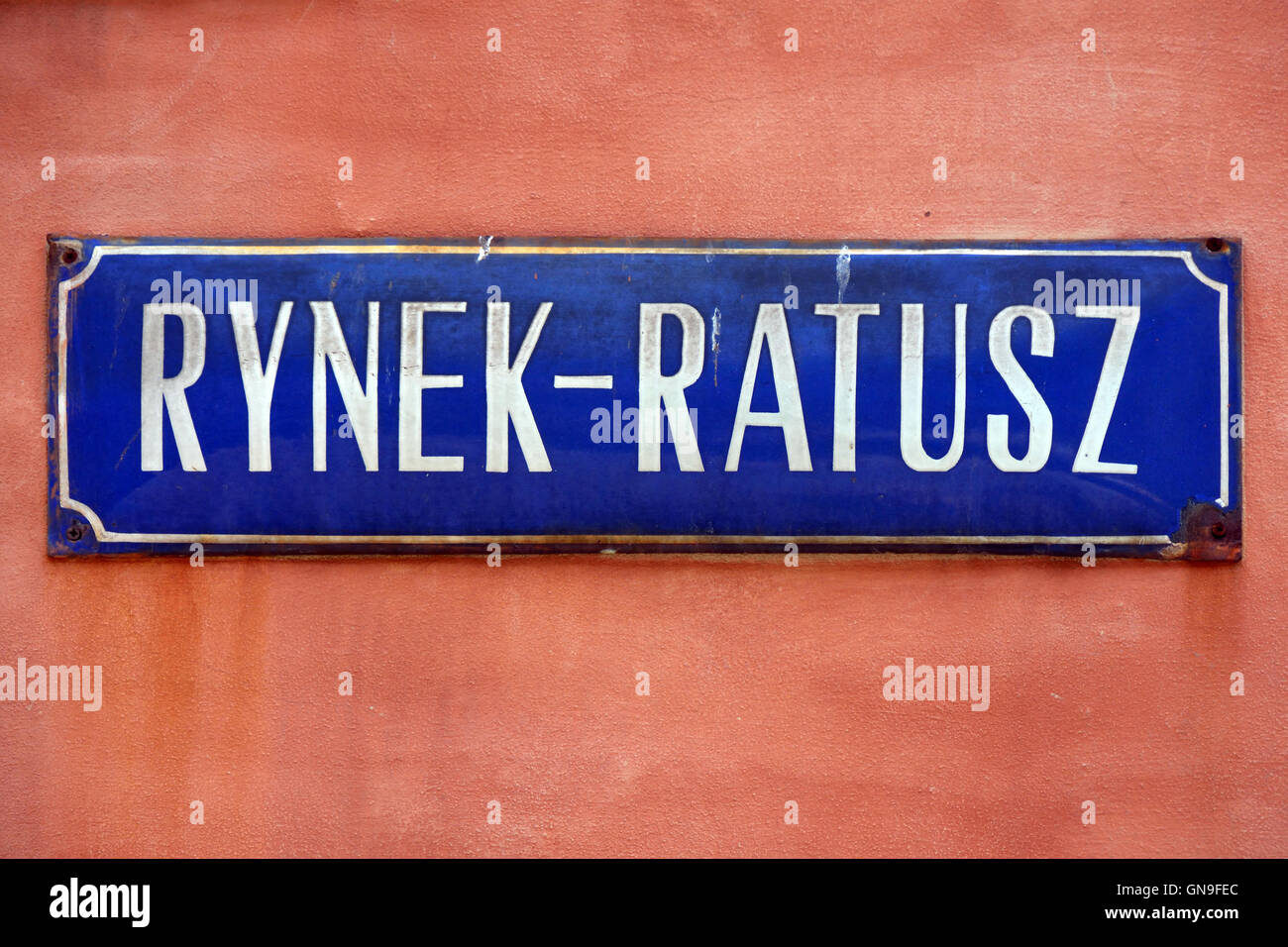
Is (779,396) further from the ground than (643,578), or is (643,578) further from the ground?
(779,396)

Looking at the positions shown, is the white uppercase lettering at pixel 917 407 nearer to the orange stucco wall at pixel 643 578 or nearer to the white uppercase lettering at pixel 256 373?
the orange stucco wall at pixel 643 578

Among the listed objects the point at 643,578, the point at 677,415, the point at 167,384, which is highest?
the point at 167,384

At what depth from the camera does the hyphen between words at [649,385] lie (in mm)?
2684

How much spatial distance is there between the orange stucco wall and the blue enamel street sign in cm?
12

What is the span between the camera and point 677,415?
106 inches

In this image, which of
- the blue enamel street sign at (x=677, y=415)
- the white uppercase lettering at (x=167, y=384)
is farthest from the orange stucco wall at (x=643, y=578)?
the white uppercase lettering at (x=167, y=384)

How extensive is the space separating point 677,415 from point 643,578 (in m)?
0.45

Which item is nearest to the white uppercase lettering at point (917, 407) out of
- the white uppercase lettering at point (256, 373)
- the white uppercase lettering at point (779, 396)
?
the white uppercase lettering at point (779, 396)

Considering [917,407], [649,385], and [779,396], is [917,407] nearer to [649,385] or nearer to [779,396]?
[779,396]

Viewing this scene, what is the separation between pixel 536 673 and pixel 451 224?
1248mm

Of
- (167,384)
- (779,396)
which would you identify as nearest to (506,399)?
(779,396)

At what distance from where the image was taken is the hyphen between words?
106 inches

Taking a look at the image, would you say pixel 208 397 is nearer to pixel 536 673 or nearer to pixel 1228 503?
pixel 536 673

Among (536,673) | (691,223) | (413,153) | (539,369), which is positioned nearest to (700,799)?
(536,673)
